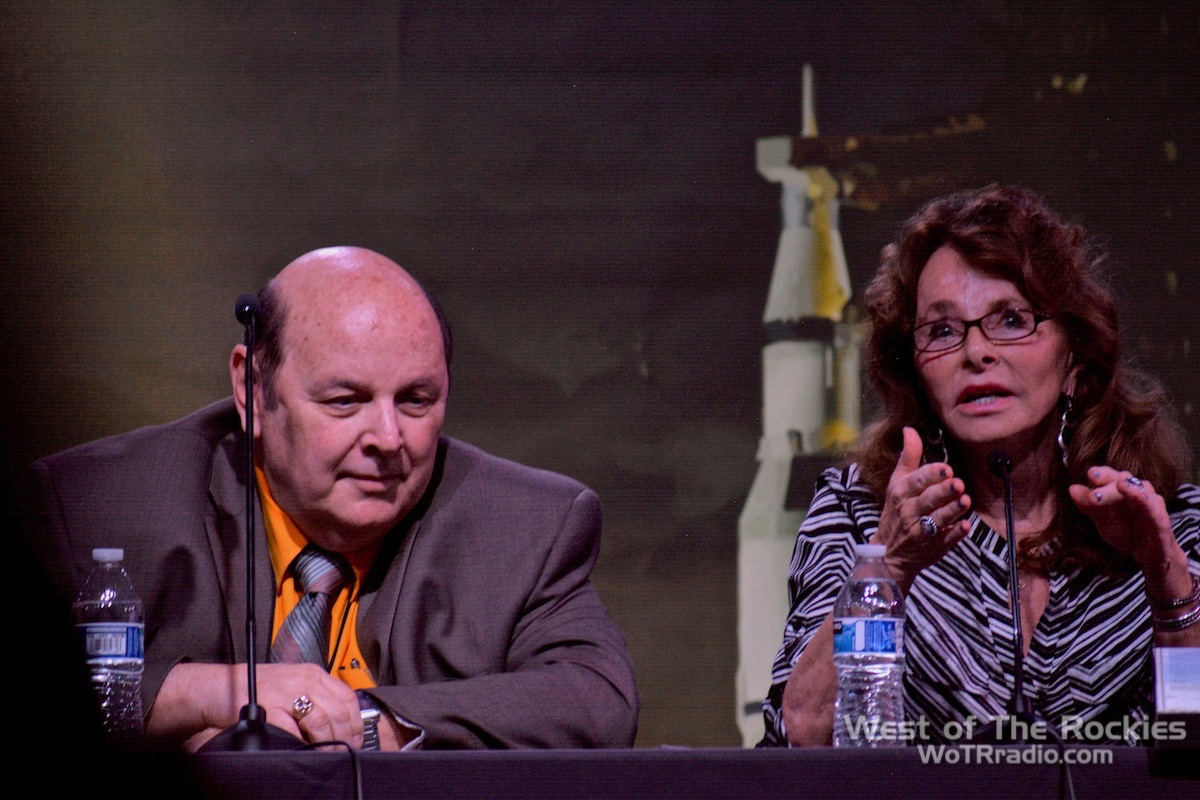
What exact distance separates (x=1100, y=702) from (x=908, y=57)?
2015mm

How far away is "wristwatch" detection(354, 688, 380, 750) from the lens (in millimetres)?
1809

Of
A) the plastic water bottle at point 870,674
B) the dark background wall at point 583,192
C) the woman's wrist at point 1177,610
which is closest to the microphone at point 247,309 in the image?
the plastic water bottle at point 870,674

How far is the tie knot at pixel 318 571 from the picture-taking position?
209cm

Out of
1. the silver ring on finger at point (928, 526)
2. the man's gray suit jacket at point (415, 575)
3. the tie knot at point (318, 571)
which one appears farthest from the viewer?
the tie knot at point (318, 571)

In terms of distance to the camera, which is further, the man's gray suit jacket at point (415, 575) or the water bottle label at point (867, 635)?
the man's gray suit jacket at point (415, 575)

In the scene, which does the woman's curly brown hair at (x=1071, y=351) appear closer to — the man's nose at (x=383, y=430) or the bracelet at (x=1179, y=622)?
the bracelet at (x=1179, y=622)

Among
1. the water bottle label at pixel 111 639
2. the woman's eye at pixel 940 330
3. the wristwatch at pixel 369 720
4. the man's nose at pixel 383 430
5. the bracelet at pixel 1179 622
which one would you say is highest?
the woman's eye at pixel 940 330

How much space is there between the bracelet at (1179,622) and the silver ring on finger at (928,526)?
34 centimetres

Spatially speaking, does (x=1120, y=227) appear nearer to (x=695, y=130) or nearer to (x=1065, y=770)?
(x=695, y=130)

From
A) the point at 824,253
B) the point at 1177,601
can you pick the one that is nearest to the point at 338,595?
the point at 1177,601

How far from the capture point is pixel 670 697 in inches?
137

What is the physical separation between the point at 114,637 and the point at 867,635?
0.95m

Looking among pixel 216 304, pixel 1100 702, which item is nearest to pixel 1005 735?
pixel 1100 702

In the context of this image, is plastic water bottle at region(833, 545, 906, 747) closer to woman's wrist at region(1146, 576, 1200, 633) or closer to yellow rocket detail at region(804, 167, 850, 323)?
woman's wrist at region(1146, 576, 1200, 633)
